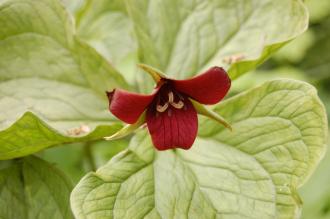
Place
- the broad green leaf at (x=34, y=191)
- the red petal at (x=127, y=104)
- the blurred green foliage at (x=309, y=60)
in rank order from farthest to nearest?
1. the blurred green foliage at (x=309, y=60)
2. the broad green leaf at (x=34, y=191)
3. the red petal at (x=127, y=104)

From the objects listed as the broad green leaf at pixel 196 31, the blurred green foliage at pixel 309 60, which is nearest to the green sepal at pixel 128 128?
the broad green leaf at pixel 196 31

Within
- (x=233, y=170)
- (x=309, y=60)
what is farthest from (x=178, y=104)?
(x=309, y=60)

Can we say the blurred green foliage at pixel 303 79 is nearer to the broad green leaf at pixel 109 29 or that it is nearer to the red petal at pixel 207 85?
the broad green leaf at pixel 109 29

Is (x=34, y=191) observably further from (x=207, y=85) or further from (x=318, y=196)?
(x=318, y=196)

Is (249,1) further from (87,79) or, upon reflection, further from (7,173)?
(7,173)

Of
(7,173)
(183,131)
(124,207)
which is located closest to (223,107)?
(183,131)
